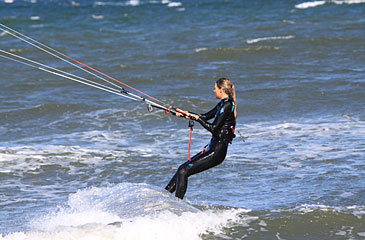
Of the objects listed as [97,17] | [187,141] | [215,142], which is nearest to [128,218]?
[215,142]

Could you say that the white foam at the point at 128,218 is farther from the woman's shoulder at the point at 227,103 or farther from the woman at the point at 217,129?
the woman's shoulder at the point at 227,103

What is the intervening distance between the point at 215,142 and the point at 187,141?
431 cm

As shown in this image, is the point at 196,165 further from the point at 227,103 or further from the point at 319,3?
the point at 319,3

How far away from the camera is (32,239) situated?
6.19m

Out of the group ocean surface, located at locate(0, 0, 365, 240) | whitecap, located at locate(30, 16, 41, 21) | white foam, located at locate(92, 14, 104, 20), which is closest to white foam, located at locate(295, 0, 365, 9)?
ocean surface, located at locate(0, 0, 365, 240)

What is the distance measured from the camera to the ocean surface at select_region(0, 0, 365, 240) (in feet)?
22.6

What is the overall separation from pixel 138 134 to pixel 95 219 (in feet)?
17.7

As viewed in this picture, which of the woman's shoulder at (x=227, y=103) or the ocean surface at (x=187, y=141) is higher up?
the woman's shoulder at (x=227, y=103)

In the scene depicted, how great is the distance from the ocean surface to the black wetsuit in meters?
0.30

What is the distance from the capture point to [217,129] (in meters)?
6.97

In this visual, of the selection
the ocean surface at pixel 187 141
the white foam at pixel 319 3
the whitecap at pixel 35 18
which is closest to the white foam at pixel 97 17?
the whitecap at pixel 35 18

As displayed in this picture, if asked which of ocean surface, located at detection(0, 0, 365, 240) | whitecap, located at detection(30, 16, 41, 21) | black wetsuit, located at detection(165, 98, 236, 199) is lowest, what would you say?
ocean surface, located at detection(0, 0, 365, 240)

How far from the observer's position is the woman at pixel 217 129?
6.92 m

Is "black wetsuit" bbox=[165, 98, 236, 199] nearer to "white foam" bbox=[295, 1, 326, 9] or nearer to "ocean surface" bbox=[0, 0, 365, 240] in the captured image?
"ocean surface" bbox=[0, 0, 365, 240]
